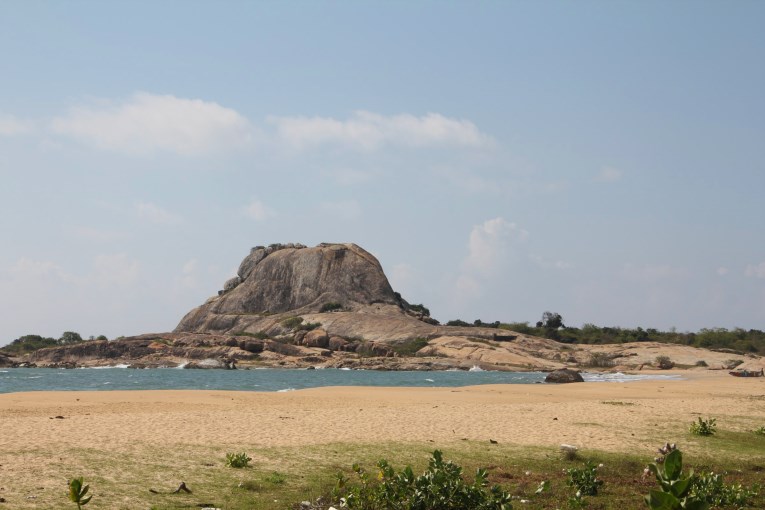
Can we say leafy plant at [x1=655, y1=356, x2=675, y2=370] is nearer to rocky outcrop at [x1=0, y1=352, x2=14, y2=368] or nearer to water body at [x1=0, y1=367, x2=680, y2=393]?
water body at [x1=0, y1=367, x2=680, y2=393]

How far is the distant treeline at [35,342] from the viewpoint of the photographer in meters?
146

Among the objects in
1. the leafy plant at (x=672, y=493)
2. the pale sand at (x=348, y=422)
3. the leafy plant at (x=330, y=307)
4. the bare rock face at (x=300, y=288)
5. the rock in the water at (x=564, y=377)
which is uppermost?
the bare rock face at (x=300, y=288)

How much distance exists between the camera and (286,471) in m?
16.3

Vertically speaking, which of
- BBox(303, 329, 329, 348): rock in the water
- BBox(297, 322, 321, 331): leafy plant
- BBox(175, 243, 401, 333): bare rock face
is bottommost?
BBox(303, 329, 329, 348): rock in the water

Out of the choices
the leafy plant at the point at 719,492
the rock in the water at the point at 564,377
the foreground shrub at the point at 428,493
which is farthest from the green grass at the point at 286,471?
the rock in the water at the point at 564,377

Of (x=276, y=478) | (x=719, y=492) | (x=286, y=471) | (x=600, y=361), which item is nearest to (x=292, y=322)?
(x=600, y=361)

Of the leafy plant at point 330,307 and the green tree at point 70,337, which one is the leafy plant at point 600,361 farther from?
the green tree at point 70,337

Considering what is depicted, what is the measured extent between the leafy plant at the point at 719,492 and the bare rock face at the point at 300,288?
132902mm

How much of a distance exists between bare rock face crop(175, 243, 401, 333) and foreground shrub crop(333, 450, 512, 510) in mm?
133784

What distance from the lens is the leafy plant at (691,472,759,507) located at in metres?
13.6

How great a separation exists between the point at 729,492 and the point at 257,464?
9.96 metres

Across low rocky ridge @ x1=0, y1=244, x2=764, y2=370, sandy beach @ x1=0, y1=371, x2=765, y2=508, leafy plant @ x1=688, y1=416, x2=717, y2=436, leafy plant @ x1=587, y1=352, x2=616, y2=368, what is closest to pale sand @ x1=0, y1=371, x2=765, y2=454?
sandy beach @ x1=0, y1=371, x2=765, y2=508

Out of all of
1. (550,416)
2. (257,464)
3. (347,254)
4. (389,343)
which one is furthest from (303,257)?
(257,464)

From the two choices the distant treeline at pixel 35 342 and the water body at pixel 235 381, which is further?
the distant treeline at pixel 35 342
